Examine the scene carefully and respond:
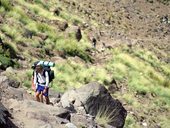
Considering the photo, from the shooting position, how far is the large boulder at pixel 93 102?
1335cm

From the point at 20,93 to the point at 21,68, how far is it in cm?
578

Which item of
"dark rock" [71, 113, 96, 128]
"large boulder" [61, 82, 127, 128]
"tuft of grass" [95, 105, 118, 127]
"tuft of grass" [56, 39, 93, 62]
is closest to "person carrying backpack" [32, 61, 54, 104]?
"large boulder" [61, 82, 127, 128]

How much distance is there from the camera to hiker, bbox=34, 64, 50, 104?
1241 centimetres

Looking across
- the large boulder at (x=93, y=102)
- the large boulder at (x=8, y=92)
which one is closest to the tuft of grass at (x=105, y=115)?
the large boulder at (x=93, y=102)

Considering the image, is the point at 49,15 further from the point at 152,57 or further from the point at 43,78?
the point at 43,78

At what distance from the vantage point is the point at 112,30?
37219mm

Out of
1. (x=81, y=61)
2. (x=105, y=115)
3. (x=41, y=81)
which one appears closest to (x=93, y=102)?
(x=105, y=115)

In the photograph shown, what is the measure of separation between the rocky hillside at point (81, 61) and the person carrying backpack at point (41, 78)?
1.64ft

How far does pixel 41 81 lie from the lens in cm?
1252

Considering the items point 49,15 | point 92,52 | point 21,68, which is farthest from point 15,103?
point 49,15

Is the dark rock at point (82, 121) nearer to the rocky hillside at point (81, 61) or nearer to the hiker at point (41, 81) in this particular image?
the rocky hillside at point (81, 61)

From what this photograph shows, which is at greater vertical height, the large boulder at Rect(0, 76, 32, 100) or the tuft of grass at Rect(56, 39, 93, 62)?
the large boulder at Rect(0, 76, 32, 100)

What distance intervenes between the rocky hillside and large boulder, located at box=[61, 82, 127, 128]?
0.04m

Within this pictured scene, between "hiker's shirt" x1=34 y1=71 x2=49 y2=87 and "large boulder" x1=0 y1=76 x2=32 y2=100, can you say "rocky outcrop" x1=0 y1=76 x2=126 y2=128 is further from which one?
"hiker's shirt" x1=34 y1=71 x2=49 y2=87
